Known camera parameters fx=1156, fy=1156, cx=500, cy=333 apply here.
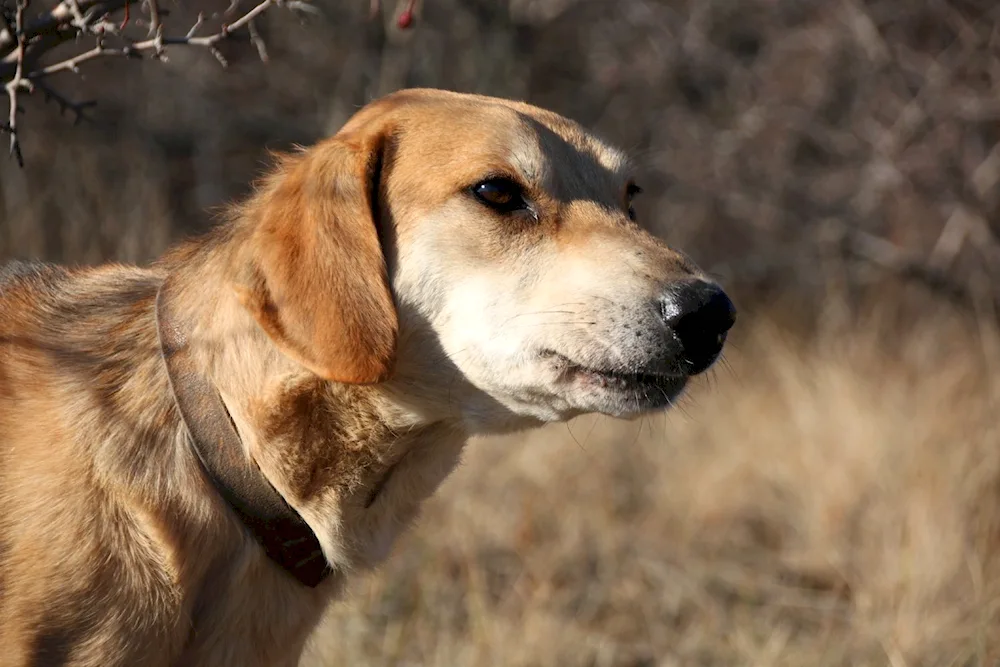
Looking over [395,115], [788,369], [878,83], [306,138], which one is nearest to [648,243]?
[395,115]

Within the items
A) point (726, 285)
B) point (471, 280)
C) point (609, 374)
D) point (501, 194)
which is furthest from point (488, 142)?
point (726, 285)

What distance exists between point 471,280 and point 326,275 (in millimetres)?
357

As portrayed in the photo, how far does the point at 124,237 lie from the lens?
21.6ft

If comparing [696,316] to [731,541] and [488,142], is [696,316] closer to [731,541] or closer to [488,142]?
[488,142]

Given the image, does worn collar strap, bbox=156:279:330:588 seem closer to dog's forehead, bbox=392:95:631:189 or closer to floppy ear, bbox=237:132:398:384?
floppy ear, bbox=237:132:398:384

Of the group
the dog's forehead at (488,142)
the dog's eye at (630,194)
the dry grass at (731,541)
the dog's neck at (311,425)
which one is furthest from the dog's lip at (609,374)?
the dry grass at (731,541)

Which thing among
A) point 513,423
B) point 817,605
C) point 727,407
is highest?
point 513,423

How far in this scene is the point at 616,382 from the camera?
9.09 feet

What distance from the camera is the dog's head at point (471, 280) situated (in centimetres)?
268

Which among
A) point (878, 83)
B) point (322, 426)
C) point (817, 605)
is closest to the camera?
point (322, 426)

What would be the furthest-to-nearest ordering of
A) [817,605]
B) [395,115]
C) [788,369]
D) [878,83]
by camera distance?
[878,83]
[788,369]
[817,605]
[395,115]

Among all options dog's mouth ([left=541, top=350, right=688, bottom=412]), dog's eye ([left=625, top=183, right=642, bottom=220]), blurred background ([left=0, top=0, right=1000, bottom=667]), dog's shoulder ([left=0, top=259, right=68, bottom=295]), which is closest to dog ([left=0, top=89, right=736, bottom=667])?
dog's mouth ([left=541, top=350, right=688, bottom=412])

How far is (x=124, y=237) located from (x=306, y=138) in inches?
87.7

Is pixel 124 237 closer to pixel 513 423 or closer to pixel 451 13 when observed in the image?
pixel 451 13
